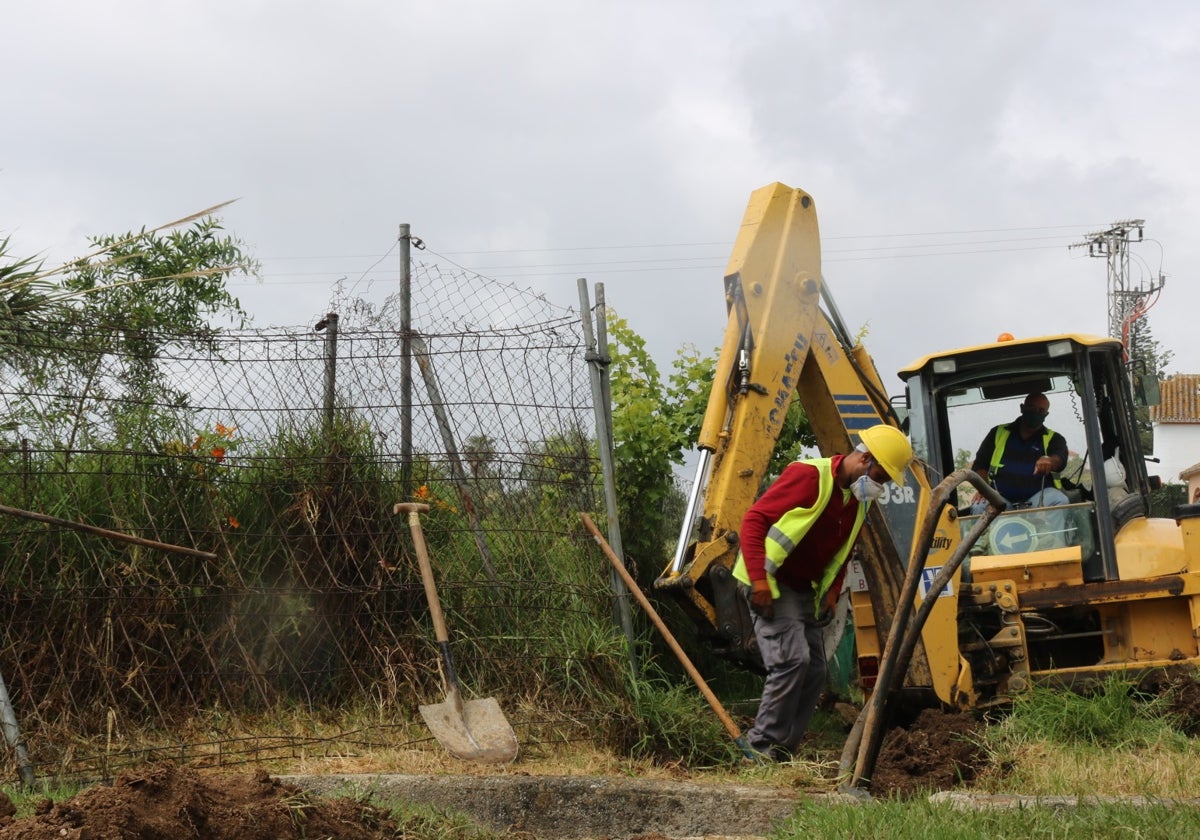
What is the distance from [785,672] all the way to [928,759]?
32.4 inches

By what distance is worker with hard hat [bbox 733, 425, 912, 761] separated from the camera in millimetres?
6664

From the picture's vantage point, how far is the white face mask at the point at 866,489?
6684 millimetres

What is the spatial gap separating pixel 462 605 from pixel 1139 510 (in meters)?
4.20

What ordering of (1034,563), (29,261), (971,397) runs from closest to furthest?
(29,261), (1034,563), (971,397)

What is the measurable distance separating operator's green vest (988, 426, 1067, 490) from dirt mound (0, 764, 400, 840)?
4970 millimetres

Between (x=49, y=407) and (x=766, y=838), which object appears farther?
(x=49, y=407)

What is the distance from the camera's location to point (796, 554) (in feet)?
22.4

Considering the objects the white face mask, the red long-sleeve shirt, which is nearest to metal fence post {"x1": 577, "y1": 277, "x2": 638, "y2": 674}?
the red long-sleeve shirt

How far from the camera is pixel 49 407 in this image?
6789 millimetres

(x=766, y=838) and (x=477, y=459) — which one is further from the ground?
(x=477, y=459)

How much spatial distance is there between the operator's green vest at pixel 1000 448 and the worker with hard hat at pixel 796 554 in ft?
5.65

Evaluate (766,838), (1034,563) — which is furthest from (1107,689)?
(766,838)

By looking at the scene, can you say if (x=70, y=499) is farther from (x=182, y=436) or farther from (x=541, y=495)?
(x=541, y=495)

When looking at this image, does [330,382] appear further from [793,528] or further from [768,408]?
[793,528]
